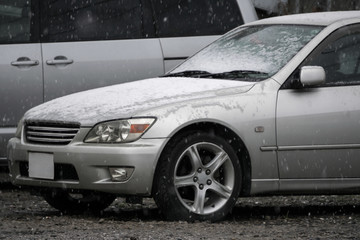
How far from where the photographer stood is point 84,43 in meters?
10.9

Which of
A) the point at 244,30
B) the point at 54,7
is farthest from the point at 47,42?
the point at 244,30

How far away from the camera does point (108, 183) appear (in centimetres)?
833

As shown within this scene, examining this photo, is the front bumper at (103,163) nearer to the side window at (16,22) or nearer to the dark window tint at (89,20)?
A: the side window at (16,22)

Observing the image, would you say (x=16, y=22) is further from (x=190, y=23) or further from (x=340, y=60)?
(x=340, y=60)

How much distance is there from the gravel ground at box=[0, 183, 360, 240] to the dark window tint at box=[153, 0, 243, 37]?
67.0 inches

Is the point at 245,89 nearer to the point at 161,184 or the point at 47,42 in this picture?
the point at 161,184

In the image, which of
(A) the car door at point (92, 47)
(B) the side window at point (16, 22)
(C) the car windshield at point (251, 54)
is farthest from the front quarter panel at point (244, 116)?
(B) the side window at point (16, 22)

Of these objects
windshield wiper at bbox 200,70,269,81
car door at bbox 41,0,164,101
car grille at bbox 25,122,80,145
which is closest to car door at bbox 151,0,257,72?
car door at bbox 41,0,164,101

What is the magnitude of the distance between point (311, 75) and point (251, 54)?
29.5 inches

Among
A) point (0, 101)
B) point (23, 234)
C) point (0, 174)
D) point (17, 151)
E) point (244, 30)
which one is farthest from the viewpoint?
point (0, 174)

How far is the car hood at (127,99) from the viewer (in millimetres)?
8422

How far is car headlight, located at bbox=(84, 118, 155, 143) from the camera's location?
8289 millimetres

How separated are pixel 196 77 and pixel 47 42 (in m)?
2.13

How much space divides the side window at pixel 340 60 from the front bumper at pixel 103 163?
1.48 meters
